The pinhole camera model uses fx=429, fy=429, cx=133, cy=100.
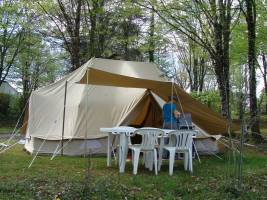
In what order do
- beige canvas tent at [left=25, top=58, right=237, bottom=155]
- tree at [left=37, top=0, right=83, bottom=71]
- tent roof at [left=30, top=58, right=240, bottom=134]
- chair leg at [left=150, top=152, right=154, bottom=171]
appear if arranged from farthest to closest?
tree at [left=37, top=0, right=83, bottom=71], beige canvas tent at [left=25, top=58, right=237, bottom=155], tent roof at [left=30, top=58, right=240, bottom=134], chair leg at [left=150, top=152, right=154, bottom=171]

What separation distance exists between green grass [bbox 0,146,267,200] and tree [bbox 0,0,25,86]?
570 inches

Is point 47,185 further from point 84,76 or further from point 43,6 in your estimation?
point 43,6

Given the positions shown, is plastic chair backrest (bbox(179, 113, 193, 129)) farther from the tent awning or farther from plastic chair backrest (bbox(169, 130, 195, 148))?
plastic chair backrest (bbox(169, 130, 195, 148))

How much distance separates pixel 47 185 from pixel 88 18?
1432 centimetres

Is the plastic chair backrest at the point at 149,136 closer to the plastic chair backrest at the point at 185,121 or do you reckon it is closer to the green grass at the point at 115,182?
the green grass at the point at 115,182

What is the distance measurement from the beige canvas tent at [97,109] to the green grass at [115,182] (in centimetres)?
129

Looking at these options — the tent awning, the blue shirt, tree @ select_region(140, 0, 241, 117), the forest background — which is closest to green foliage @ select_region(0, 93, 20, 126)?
the forest background

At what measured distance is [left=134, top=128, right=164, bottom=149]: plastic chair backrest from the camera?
7.95m

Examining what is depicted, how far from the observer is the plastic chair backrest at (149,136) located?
7949 millimetres

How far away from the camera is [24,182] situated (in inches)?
251

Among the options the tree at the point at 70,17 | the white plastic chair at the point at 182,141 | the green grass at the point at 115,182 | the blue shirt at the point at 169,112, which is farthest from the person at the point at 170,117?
the tree at the point at 70,17

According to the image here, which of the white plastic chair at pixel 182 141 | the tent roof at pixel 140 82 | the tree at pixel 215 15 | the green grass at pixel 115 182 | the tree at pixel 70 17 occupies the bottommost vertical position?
the green grass at pixel 115 182

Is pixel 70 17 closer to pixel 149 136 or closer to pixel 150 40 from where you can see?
pixel 150 40

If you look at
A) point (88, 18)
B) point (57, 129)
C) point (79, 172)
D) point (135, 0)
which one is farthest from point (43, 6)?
point (79, 172)
